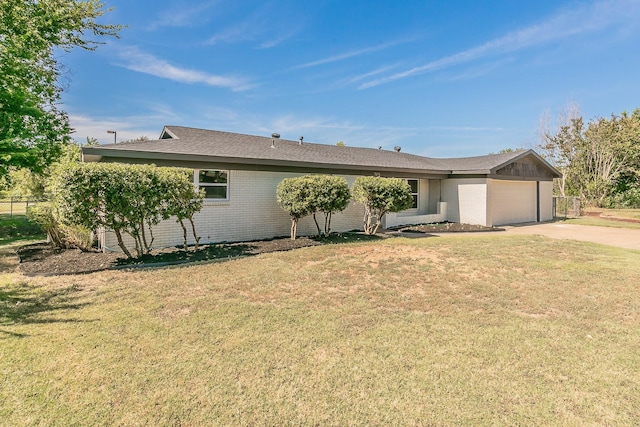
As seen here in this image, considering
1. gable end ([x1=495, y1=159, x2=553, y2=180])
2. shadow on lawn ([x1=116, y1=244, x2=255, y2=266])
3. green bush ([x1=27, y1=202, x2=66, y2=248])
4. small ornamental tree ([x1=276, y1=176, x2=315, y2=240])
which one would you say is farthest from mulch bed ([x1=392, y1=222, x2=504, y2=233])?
green bush ([x1=27, y1=202, x2=66, y2=248])

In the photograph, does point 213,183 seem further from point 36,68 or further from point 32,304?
point 36,68

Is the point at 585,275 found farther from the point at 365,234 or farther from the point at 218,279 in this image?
the point at 218,279

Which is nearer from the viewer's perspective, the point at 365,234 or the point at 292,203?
the point at 292,203

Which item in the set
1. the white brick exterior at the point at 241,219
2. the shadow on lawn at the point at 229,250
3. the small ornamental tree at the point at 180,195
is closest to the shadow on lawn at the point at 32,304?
the shadow on lawn at the point at 229,250

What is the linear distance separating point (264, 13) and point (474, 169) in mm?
11875

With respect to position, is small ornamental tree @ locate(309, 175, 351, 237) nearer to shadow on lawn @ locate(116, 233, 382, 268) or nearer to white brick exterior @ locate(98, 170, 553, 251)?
shadow on lawn @ locate(116, 233, 382, 268)

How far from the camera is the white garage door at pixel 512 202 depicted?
1616cm

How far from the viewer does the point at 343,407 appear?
2.63 meters

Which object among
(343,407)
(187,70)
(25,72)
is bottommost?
(343,407)

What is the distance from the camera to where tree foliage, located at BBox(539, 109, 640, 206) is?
25.4 metres

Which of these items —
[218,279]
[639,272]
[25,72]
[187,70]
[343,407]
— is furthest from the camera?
[187,70]

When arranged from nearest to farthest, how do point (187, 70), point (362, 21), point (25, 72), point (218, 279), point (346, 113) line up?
point (218, 279) → point (25, 72) → point (362, 21) → point (187, 70) → point (346, 113)

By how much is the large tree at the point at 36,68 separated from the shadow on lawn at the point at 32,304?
23.1 ft

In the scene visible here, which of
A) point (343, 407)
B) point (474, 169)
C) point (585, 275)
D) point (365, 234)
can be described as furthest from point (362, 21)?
point (343, 407)
